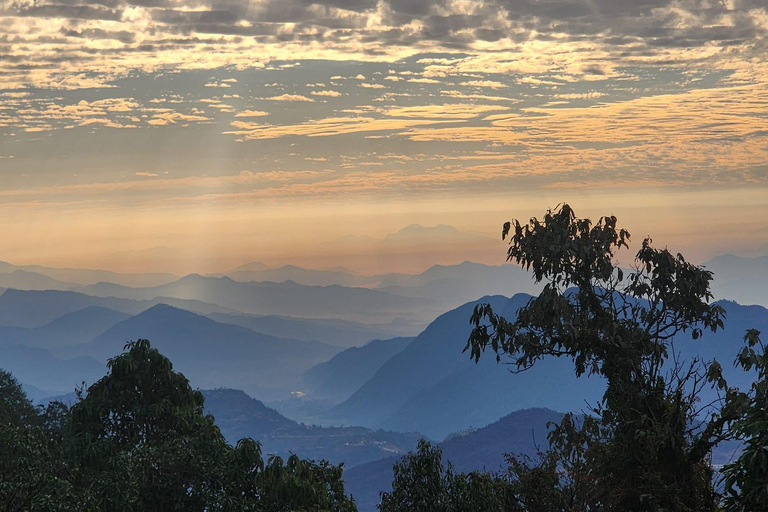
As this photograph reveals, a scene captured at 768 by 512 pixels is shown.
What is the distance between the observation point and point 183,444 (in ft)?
97.1

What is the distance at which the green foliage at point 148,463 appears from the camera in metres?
25.5

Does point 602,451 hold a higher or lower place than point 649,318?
lower

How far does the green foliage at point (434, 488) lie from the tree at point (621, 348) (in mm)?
3263

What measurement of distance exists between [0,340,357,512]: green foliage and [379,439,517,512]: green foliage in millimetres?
1932

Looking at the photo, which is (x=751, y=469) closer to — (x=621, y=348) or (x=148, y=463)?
(x=621, y=348)

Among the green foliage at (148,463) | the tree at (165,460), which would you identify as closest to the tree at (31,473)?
the green foliage at (148,463)

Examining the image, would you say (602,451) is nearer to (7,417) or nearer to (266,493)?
(266,493)

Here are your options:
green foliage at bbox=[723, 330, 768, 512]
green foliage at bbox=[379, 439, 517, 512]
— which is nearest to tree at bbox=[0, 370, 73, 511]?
green foliage at bbox=[379, 439, 517, 512]

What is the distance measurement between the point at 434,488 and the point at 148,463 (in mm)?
9520

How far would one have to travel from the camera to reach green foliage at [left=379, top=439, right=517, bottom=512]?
28516 millimetres

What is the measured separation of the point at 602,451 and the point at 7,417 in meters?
36.5

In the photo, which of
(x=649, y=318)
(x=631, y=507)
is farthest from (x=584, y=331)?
(x=631, y=507)

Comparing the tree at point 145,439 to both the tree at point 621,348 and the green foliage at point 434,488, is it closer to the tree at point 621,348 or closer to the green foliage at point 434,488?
the green foliage at point 434,488

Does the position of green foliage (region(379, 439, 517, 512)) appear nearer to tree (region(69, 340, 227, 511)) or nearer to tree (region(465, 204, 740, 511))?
tree (region(465, 204, 740, 511))
